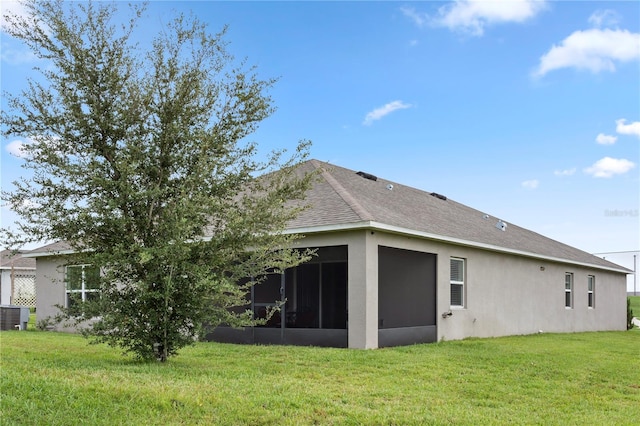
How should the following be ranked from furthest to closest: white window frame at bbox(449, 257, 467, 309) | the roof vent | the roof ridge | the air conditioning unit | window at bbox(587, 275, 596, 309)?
1. window at bbox(587, 275, 596, 309)
2. the roof vent
3. the air conditioning unit
4. white window frame at bbox(449, 257, 467, 309)
5. the roof ridge

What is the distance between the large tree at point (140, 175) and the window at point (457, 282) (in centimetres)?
753

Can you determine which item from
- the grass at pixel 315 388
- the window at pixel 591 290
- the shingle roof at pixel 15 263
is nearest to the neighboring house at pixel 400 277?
the window at pixel 591 290

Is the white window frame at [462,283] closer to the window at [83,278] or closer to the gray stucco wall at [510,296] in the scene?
the gray stucco wall at [510,296]

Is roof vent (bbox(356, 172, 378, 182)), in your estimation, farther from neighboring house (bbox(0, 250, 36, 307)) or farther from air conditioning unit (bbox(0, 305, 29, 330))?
neighboring house (bbox(0, 250, 36, 307))

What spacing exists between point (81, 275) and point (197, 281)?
187 cm

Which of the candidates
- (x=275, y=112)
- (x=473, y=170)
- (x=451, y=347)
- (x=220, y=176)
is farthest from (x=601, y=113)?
(x=220, y=176)

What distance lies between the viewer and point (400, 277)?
1705cm

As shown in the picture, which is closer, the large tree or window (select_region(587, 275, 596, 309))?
the large tree

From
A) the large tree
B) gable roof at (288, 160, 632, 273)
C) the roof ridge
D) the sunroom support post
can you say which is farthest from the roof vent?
the large tree

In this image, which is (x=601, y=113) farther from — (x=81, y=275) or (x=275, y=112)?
(x=81, y=275)

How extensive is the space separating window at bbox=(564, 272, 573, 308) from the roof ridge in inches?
445

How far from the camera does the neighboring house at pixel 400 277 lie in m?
13.0

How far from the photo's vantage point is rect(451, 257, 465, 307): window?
16.0 metres

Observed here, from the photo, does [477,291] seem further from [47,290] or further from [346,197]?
[47,290]
